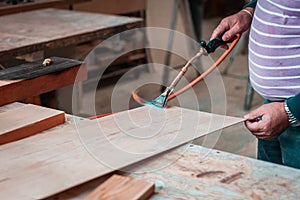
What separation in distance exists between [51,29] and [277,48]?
1401mm

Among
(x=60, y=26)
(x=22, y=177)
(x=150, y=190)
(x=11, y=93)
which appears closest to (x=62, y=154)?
(x=22, y=177)

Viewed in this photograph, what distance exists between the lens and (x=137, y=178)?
38.9 inches

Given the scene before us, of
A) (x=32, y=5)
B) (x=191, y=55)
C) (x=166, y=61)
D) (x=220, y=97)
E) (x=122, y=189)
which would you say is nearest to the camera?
(x=122, y=189)

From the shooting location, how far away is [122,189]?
0.93 metres

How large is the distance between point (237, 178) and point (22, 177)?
43 cm

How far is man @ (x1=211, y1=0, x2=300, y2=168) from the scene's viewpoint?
3.75ft

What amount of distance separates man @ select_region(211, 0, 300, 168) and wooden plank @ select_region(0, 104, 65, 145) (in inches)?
18.8

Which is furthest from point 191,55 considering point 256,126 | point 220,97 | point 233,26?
point 256,126

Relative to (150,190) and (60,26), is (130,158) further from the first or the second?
(60,26)

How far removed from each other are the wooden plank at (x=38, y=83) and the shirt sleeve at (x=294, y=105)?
62 centimetres

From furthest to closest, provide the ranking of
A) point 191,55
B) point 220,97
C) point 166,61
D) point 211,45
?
1. point 166,61
2. point 191,55
3. point 220,97
4. point 211,45

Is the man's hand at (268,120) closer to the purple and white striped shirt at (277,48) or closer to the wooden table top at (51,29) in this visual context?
the purple and white striped shirt at (277,48)

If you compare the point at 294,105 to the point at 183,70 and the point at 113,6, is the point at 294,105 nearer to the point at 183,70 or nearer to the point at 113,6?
the point at 183,70

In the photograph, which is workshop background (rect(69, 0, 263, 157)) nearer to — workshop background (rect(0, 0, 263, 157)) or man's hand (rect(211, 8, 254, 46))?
workshop background (rect(0, 0, 263, 157))
